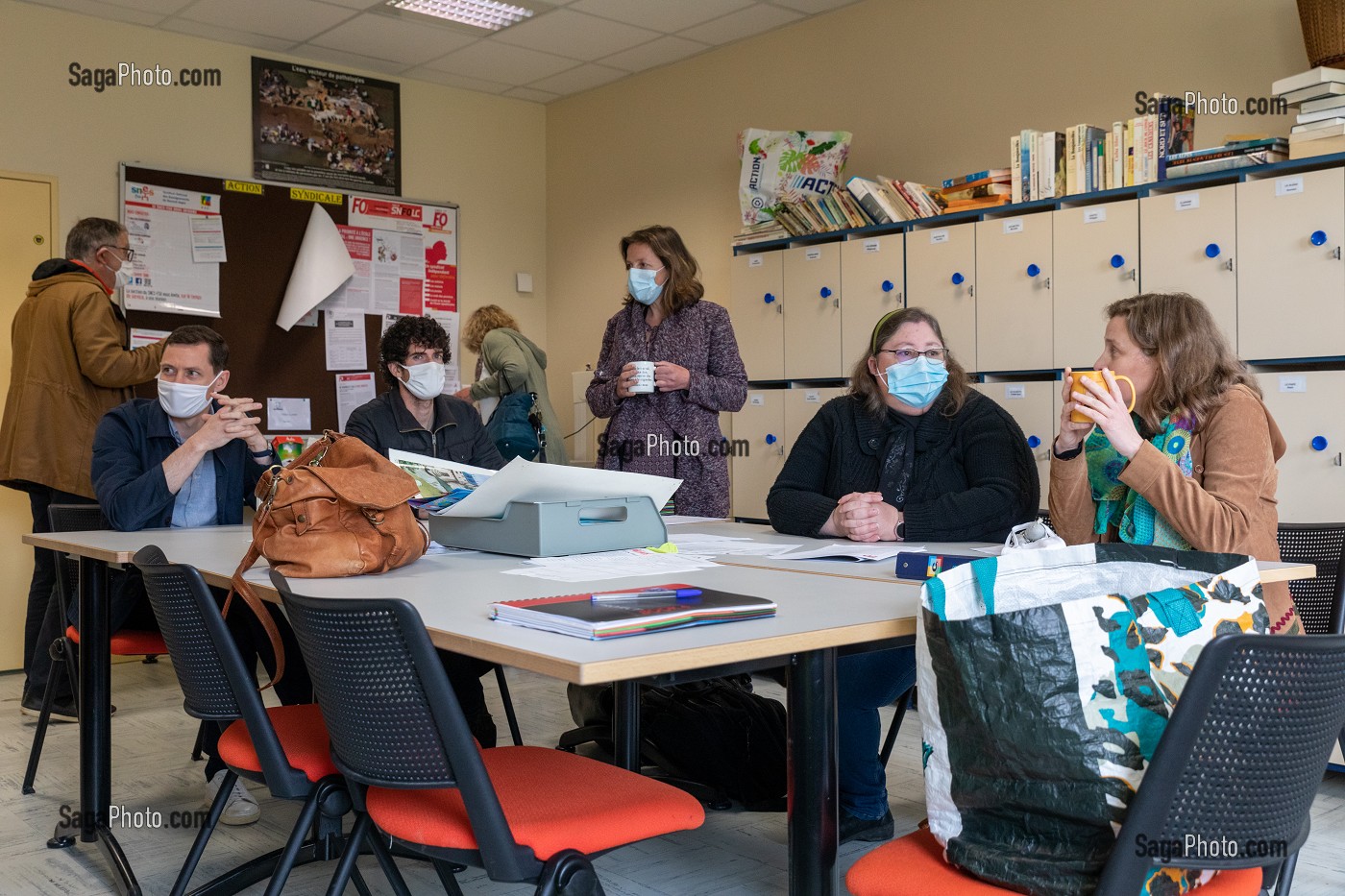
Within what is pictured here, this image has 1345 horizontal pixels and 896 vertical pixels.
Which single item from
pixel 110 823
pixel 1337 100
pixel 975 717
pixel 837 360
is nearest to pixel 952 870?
pixel 975 717

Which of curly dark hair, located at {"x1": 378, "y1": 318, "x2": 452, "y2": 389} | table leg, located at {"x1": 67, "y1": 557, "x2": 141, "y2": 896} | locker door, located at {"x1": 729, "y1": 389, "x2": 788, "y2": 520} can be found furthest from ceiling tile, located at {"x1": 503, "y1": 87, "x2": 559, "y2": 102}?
table leg, located at {"x1": 67, "y1": 557, "x2": 141, "y2": 896}

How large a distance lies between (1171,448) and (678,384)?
162 cm

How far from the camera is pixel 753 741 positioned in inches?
108

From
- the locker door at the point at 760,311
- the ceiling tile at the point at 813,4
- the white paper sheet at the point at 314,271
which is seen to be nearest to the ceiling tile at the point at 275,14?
the white paper sheet at the point at 314,271

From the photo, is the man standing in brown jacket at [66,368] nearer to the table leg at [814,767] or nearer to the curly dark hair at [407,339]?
the curly dark hair at [407,339]

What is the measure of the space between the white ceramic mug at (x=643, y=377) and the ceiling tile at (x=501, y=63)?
248 cm

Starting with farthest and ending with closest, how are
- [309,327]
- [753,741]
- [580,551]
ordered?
[309,327]
[753,741]
[580,551]

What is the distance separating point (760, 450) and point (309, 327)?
226 centimetres

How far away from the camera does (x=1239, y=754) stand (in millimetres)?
1160

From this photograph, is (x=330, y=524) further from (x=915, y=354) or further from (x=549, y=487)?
(x=915, y=354)

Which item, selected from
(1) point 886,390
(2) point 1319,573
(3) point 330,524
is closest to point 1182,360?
(2) point 1319,573

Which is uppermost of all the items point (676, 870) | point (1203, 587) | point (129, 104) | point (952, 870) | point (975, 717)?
point (129, 104)

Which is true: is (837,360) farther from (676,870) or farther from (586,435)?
(676,870)

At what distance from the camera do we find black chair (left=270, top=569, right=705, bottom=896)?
1369 mm
